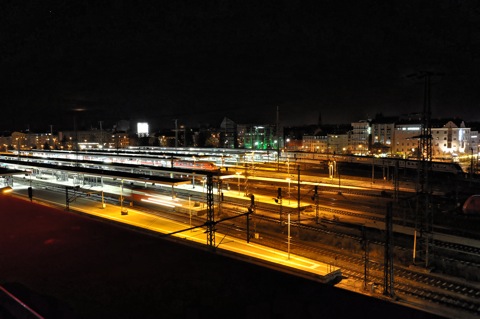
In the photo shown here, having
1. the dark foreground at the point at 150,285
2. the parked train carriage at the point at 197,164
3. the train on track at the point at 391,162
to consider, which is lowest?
the train on track at the point at 391,162

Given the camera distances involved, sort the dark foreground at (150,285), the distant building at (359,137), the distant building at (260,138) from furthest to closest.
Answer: the distant building at (260,138)
the distant building at (359,137)
the dark foreground at (150,285)

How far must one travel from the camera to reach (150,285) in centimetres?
241

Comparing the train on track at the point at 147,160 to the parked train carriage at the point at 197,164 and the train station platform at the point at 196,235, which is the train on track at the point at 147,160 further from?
the train station platform at the point at 196,235

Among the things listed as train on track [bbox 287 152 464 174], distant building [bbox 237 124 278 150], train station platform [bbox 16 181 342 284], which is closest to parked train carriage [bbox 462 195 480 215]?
train on track [bbox 287 152 464 174]

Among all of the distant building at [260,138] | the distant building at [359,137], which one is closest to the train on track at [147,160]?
the distant building at [260,138]

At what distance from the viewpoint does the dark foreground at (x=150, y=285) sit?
177cm

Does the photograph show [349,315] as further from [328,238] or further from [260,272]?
[328,238]

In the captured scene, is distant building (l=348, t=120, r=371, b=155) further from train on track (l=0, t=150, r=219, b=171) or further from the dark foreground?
the dark foreground

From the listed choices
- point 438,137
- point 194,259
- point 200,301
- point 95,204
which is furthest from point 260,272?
point 438,137

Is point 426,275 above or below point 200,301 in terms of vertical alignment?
below

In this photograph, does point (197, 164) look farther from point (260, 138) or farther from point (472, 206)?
point (260, 138)

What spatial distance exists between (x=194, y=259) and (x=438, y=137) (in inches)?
1795

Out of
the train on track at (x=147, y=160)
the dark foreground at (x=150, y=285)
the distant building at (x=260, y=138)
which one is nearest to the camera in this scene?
the dark foreground at (x=150, y=285)

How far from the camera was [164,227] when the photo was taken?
12.0 meters
